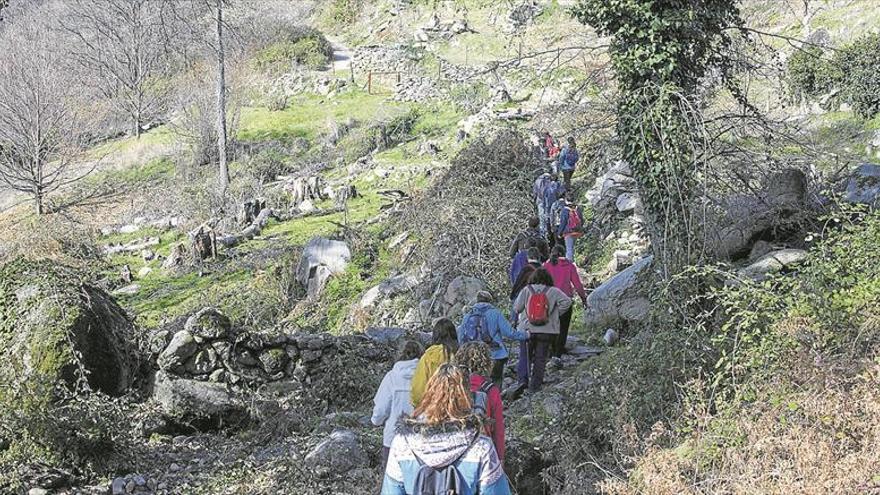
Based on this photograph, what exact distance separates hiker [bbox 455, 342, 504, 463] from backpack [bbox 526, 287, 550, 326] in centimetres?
273

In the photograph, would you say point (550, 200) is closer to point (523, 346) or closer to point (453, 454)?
point (523, 346)

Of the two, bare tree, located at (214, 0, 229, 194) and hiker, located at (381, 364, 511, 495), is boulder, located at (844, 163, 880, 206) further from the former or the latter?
bare tree, located at (214, 0, 229, 194)

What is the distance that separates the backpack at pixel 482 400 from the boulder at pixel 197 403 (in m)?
4.42

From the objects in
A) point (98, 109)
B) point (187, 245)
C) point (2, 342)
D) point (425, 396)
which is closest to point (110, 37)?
point (98, 109)

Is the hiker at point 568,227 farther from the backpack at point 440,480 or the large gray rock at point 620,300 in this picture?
the backpack at point 440,480

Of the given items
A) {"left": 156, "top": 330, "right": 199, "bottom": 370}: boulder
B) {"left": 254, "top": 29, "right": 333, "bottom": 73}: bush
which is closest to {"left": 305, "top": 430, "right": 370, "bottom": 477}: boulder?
{"left": 156, "top": 330, "right": 199, "bottom": 370}: boulder

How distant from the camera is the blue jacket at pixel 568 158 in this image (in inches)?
577

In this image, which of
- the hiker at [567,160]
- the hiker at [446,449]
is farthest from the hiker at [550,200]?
the hiker at [446,449]

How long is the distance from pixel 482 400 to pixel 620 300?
5.93m

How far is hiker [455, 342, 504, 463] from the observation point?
4.18 meters

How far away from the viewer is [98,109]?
30.0 meters

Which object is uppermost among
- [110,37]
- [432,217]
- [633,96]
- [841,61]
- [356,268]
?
[110,37]

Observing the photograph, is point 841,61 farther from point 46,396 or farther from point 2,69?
point 2,69

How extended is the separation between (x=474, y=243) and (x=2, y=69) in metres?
17.7
